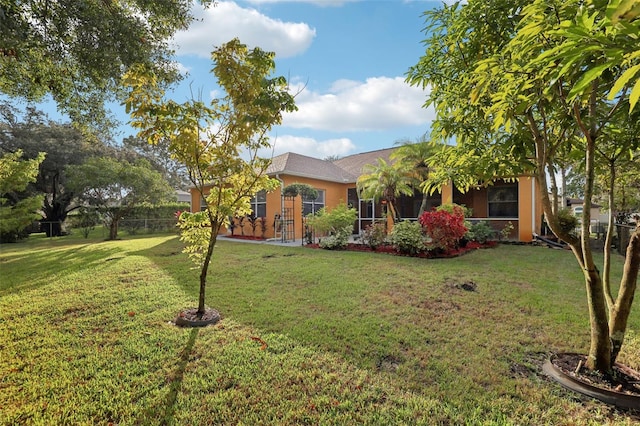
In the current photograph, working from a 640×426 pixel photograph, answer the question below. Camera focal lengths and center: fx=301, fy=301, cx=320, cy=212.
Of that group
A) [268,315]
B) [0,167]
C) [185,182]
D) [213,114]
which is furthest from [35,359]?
[185,182]

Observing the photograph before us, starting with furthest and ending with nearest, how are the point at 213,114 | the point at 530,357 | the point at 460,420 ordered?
1. the point at 213,114
2. the point at 530,357
3. the point at 460,420

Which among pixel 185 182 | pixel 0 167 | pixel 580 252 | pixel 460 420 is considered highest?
pixel 185 182

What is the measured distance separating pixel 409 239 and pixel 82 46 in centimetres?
932

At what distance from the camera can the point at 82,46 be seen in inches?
237

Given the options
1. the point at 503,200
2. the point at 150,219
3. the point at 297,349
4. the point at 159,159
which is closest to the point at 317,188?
the point at 503,200

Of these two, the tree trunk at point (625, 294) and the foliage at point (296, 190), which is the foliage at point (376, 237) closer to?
the foliage at point (296, 190)

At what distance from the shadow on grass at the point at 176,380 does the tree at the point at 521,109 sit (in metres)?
3.29

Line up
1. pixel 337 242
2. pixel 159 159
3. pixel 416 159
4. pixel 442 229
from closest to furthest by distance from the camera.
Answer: pixel 442 229, pixel 337 242, pixel 416 159, pixel 159 159

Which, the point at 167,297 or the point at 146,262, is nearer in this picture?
the point at 167,297

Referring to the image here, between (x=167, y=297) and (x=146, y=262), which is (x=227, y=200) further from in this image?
(x=146, y=262)

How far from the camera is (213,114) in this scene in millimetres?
4359

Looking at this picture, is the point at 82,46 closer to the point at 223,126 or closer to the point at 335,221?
the point at 223,126

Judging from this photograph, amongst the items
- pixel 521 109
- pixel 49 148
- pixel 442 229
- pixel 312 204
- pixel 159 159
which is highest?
pixel 159 159

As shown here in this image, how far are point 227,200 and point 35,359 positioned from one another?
2.79 m
